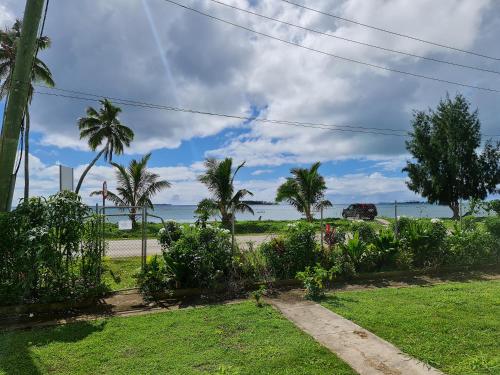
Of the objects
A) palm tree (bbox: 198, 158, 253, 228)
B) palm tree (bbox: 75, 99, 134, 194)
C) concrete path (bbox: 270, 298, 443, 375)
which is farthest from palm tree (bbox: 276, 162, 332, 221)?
concrete path (bbox: 270, 298, 443, 375)

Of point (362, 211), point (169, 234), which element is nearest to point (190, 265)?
point (169, 234)

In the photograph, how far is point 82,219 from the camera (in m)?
6.88

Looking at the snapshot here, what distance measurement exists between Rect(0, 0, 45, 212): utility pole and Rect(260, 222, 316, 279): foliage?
4977mm

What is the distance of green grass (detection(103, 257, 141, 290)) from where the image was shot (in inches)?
339

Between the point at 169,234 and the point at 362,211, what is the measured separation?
84.4 ft

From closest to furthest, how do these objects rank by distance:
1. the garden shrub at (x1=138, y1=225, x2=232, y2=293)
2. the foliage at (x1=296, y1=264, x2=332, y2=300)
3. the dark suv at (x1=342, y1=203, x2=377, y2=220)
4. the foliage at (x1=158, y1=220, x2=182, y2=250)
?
1. the foliage at (x1=296, y1=264, x2=332, y2=300)
2. the garden shrub at (x1=138, y1=225, x2=232, y2=293)
3. the foliage at (x1=158, y1=220, x2=182, y2=250)
4. the dark suv at (x1=342, y1=203, x2=377, y2=220)

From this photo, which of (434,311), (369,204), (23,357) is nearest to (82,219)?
(23,357)

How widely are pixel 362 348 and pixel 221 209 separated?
A: 57.0 ft

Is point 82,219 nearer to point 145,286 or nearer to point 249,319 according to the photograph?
point 145,286

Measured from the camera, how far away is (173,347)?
488 cm

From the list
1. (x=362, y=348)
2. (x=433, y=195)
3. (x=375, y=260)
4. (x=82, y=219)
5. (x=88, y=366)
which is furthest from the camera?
(x=433, y=195)

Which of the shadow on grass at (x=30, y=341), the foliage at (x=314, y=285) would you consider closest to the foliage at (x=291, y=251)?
the foliage at (x=314, y=285)

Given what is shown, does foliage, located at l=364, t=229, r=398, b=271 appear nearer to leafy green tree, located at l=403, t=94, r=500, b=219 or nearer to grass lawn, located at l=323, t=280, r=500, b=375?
grass lawn, located at l=323, t=280, r=500, b=375

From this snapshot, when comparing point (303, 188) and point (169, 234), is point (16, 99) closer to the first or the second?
point (169, 234)
